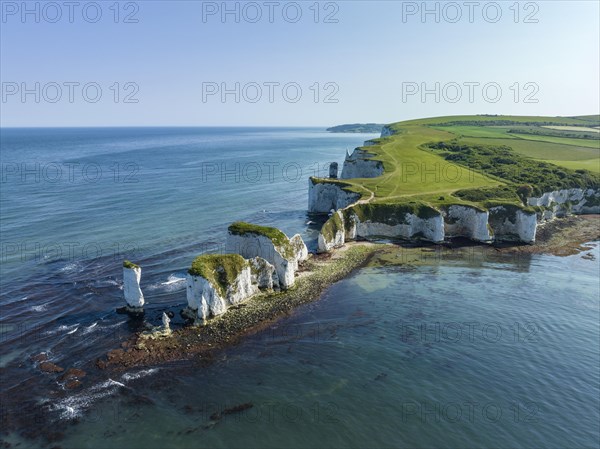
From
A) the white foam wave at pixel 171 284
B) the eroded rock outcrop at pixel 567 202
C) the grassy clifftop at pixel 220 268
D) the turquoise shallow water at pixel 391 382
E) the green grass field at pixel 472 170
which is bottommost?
the turquoise shallow water at pixel 391 382

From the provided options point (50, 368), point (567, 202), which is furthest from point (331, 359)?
point (567, 202)

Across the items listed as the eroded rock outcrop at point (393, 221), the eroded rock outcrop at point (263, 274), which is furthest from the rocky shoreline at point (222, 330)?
the eroded rock outcrop at point (393, 221)

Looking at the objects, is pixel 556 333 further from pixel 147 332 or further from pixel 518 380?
pixel 147 332

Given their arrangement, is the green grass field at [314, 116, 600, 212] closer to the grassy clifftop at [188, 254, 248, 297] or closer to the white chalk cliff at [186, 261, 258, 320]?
the grassy clifftop at [188, 254, 248, 297]

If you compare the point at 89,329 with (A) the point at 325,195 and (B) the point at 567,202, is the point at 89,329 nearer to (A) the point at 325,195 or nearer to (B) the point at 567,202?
(A) the point at 325,195

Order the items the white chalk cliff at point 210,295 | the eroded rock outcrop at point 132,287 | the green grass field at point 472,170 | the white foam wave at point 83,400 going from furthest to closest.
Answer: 1. the green grass field at point 472,170
2. the eroded rock outcrop at point 132,287
3. the white chalk cliff at point 210,295
4. the white foam wave at point 83,400

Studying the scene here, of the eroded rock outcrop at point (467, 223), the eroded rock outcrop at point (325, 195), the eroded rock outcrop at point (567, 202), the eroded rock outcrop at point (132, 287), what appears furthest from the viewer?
the eroded rock outcrop at point (325, 195)

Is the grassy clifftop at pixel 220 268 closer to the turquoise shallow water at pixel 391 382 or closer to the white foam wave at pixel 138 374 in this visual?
the turquoise shallow water at pixel 391 382

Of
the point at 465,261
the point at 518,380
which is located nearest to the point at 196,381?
the point at 518,380
